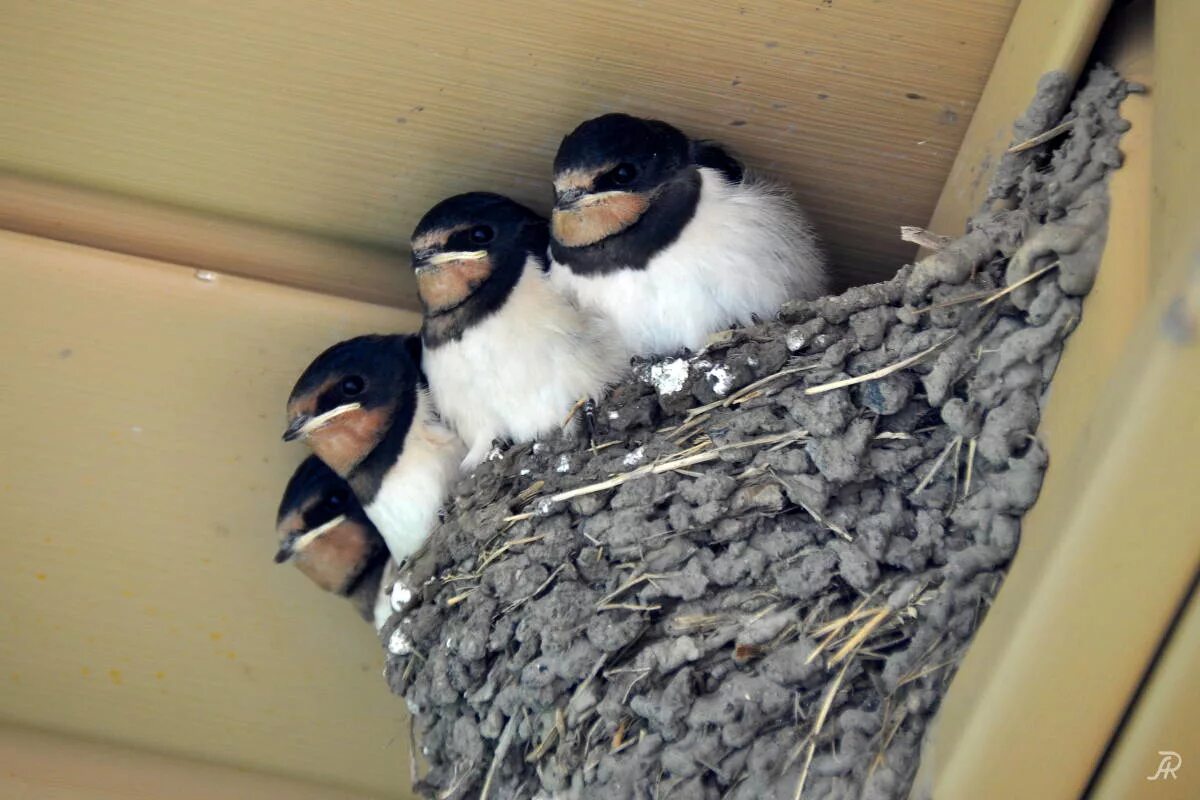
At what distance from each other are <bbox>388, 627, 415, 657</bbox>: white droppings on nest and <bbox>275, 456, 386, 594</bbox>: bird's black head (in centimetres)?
26

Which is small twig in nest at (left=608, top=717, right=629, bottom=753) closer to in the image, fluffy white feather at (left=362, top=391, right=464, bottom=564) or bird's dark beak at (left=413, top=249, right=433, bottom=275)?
fluffy white feather at (left=362, top=391, right=464, bottom=564)

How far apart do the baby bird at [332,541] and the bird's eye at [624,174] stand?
0.77 metres

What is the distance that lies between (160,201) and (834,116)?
3.62ft

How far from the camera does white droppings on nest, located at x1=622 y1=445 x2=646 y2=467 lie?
2.01 m

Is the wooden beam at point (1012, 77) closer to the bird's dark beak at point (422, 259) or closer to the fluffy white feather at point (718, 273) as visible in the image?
the fluffy white feather at point (718, 273)

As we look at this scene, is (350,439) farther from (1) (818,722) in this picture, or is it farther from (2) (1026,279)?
(2) (1026,279)

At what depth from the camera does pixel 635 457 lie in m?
2.02

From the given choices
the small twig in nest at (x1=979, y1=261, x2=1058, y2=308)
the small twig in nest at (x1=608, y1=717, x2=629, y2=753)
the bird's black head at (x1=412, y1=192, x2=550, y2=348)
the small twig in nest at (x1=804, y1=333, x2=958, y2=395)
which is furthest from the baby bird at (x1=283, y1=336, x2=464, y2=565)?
the small twig in nest at (x1=979, y1=261, x2=1058, y2=308)

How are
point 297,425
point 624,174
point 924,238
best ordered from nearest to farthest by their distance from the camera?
point 924,238
point 624,174
point 297,425

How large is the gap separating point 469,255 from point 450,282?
60 millimetres

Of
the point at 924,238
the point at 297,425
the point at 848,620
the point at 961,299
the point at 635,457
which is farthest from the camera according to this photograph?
the point at 297,425

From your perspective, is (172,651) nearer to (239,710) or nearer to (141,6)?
(239,710)

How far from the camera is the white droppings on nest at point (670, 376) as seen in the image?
205 centimetres

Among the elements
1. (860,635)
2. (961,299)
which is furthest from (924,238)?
(860,635)
